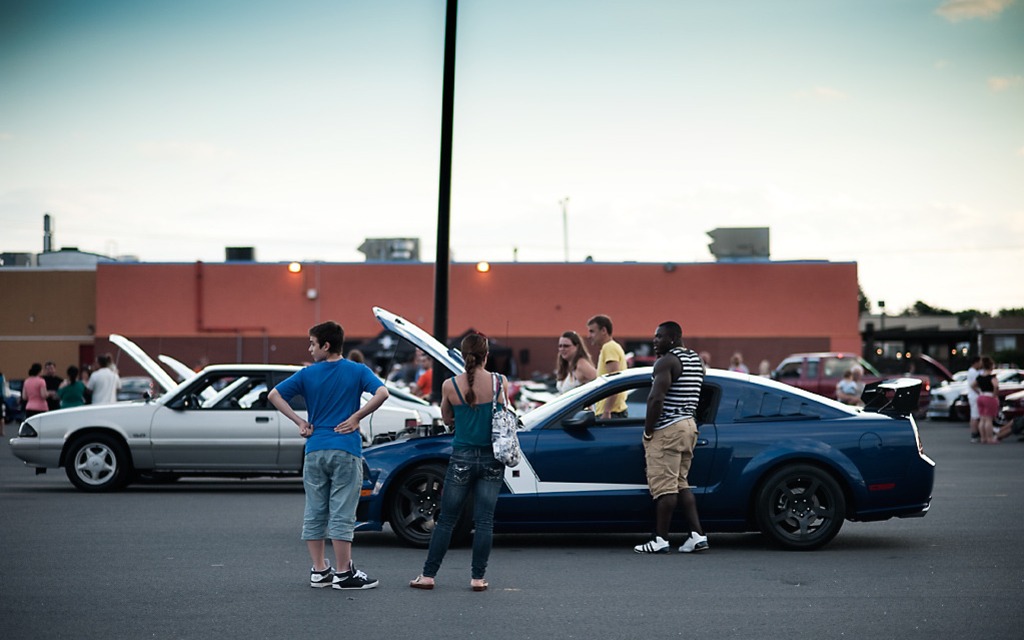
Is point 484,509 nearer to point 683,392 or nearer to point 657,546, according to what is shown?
point 657,546

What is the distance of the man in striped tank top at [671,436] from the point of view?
9.49 meters

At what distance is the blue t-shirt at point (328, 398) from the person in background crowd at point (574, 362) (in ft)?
15.6

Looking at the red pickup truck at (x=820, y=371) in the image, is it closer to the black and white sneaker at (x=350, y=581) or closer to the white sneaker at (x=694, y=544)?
the white sneaker at (x=694, y=544)

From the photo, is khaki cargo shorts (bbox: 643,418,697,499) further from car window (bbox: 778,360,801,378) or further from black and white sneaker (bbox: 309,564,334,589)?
car window (bbox: 778,360,801,378)

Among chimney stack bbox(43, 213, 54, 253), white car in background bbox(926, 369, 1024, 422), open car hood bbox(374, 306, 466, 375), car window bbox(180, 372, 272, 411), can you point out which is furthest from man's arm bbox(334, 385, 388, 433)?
chimney stack bbox(43, 213, 54, 253)

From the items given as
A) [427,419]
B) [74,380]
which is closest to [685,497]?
[427,419]

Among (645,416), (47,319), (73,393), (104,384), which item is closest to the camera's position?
(645,416)

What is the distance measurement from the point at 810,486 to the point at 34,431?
365 inches

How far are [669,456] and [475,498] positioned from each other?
2.04m

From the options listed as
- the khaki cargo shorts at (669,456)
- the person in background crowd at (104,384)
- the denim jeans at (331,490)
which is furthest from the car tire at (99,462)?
the khaki cargo shorts at (669,456)

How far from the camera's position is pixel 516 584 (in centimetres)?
834

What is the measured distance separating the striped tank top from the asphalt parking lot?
41.6 inches

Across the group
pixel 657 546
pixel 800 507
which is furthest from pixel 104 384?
pixel 800 507

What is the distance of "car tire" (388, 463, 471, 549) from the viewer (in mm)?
9938
